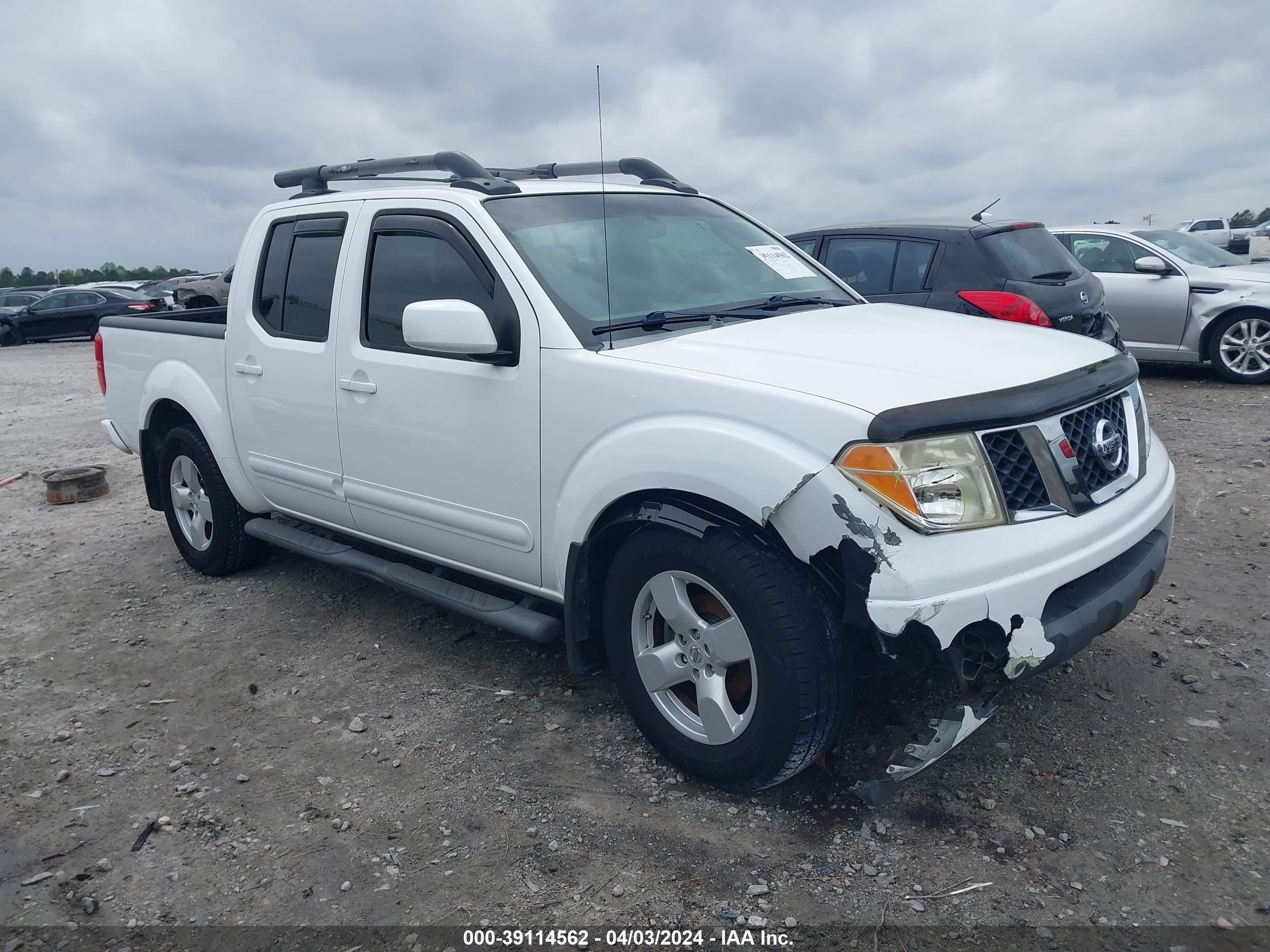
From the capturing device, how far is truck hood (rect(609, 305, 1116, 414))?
268 cm

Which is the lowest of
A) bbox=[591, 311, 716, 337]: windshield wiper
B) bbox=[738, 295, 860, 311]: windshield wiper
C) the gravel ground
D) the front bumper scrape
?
the gravel ground

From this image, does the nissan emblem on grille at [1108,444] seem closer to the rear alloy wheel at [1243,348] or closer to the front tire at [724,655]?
the front tire at [724,655]

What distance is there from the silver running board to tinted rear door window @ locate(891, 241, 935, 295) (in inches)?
172

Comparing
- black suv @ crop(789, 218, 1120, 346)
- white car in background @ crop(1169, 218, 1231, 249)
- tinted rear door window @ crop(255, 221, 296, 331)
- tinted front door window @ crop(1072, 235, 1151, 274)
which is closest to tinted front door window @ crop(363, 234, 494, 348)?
tinted rear door window @ crop(255, 221, 296, 331)

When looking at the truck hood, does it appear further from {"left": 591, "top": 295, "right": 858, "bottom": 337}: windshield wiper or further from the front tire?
the front tire

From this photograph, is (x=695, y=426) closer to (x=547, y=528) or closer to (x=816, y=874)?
(x=547, y=528)

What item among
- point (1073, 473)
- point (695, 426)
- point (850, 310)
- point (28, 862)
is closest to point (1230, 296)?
point (850, 310)

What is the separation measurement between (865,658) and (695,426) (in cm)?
81

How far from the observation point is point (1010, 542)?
256 cm

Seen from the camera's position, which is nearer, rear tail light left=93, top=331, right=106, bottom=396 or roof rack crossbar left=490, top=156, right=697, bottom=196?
roof rack crossbar left=490, top=156, right=697, bottom=196

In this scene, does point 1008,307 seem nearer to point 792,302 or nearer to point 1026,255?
point 1026,255

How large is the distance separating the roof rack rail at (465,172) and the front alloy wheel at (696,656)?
172 cm

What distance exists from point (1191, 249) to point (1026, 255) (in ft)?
13.0

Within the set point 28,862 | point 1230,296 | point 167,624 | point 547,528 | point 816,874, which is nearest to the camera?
point 816,874
